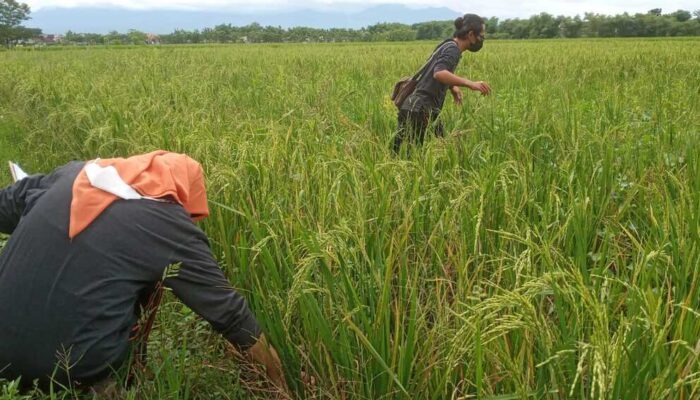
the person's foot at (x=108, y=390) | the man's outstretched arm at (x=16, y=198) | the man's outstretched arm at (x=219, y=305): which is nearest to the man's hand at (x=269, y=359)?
the man's outstretched arm at (x=219, y=305)

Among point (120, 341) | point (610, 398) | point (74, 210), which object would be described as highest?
point (74, 210)

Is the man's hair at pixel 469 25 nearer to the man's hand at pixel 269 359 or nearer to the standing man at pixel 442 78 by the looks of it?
the standing man at pixel 442 78

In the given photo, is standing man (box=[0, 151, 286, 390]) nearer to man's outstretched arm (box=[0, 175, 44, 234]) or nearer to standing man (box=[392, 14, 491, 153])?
man's outstretched arm (box=[0, 175, 44, 234])

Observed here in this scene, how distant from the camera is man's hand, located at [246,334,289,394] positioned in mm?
1832

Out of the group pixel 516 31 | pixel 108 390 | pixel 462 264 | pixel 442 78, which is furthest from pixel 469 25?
pixel 516 31

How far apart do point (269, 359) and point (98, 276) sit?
1.94 ft

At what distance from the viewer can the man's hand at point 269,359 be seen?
183 centimetres

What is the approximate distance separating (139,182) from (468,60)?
417 inches

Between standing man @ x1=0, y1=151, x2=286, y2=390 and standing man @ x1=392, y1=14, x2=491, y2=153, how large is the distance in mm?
2692

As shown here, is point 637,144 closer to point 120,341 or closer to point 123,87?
point 120,341

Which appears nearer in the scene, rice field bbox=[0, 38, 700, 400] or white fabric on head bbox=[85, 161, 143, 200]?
rice field bbox=[0, 38, 700, 400]

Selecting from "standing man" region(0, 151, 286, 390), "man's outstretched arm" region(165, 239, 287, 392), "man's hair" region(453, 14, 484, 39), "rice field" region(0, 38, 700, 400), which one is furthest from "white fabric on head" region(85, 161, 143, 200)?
"man's hair" region(453, 14, 484, 39)

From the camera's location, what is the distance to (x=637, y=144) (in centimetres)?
323

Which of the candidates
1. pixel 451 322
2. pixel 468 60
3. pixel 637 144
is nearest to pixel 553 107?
pixel 637 144
